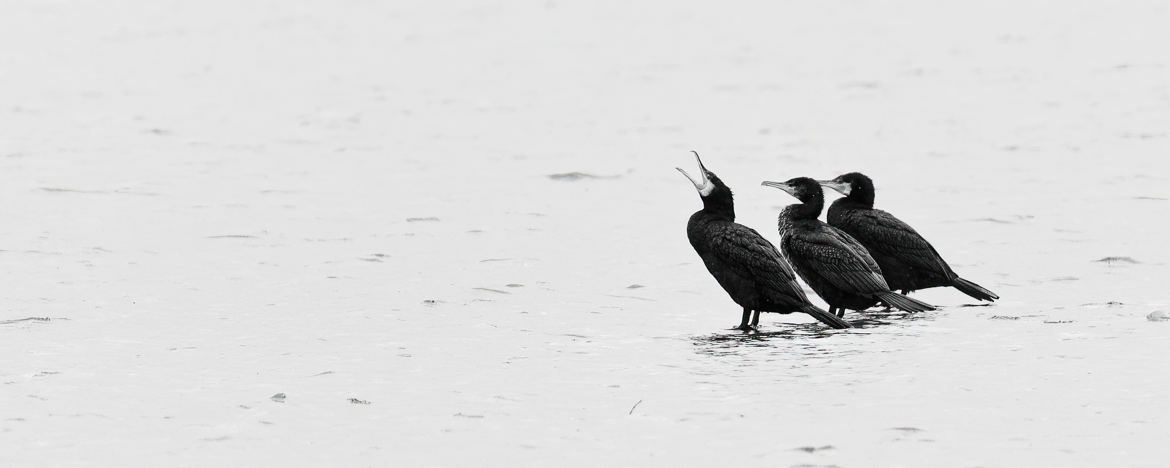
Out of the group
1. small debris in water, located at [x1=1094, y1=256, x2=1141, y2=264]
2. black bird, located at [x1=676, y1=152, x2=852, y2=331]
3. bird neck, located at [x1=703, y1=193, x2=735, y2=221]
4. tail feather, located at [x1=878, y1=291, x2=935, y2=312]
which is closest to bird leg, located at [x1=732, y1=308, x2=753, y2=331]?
black bird, located at [x1=676, y1=152, x2=852, y2=331]

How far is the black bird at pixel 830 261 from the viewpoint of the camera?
34.3 feet

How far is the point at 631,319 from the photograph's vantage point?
10.4 meters

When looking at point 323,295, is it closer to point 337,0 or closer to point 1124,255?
point 1124,255

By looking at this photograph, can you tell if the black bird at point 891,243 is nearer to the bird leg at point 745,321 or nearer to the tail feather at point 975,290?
the tail feather at point 975,290

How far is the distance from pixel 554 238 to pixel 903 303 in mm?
4318

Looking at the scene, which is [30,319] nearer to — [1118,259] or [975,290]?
[975,290]

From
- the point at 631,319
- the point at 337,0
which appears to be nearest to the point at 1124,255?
the point at 631,319

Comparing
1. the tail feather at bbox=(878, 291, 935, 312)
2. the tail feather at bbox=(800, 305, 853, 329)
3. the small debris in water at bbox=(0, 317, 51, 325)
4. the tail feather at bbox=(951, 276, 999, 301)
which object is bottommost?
the small debris in water at bbox=(0, 317, 51, 325)

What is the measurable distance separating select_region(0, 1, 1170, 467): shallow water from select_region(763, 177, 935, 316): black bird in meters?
0.20

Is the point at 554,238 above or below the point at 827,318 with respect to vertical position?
below

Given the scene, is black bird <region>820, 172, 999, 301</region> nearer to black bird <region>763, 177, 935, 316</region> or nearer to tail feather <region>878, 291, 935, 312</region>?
black bird <region>763, 177, 935, 316</region>

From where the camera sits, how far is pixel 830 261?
10.5 metres

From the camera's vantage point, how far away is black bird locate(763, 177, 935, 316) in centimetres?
1045

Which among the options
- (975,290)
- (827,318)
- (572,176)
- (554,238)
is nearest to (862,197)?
(975,290)
